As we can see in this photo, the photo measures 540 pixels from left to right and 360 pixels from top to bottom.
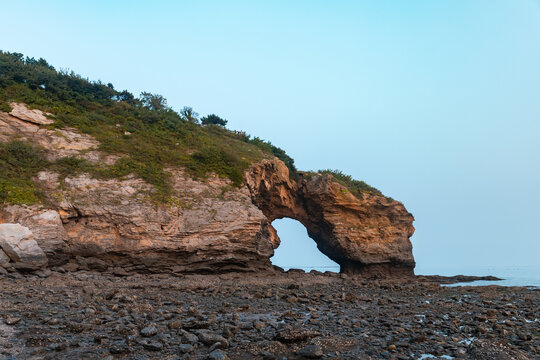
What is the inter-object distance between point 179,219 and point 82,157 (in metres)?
6.67

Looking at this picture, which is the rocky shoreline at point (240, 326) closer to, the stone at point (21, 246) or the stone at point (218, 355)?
the stone at point (218, 355)

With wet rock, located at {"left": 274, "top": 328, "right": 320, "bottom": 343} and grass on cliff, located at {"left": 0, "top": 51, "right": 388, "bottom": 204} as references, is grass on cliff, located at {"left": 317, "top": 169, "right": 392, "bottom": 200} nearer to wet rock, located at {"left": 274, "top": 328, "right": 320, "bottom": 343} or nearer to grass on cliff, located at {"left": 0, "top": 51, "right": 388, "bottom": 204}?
grass on cliff, located at {"left": 0, "top": 51, "right": 388, "bottom": 204}

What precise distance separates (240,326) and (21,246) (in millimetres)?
11498

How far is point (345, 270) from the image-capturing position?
1219 inches

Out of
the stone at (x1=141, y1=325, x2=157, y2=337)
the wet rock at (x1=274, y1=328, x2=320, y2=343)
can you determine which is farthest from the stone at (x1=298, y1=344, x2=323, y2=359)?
the stone at (x1=141, y1=325, x2=157, y2=337)

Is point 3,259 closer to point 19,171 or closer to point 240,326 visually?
point 19,171

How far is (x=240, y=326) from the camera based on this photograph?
27.8ft

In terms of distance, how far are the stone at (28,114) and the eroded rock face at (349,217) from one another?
1526 centimetres

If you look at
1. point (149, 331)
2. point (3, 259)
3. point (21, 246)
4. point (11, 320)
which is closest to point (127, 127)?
point (21, 246)

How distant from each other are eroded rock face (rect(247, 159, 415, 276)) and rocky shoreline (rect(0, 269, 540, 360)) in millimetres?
14610

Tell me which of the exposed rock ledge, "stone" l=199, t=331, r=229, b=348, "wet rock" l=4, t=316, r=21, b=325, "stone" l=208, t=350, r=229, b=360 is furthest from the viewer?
the exposed rock ledge

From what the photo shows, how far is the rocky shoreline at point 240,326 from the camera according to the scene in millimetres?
6609

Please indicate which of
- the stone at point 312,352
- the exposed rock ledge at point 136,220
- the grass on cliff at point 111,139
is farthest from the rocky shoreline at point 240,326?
the grass on cliff at point 111,139

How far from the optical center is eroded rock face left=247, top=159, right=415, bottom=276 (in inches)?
1144
